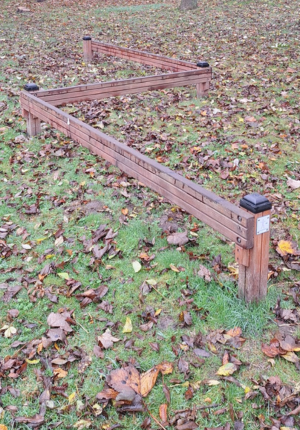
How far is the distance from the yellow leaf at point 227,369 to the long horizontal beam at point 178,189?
749mm

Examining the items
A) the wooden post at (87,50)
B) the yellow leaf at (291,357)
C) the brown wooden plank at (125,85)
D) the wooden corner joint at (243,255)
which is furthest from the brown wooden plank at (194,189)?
the wooden post at (87,50)

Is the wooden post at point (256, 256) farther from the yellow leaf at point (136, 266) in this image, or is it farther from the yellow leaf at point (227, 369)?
the yellow leaf at point (136, 266)

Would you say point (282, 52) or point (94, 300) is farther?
point (282, 52)

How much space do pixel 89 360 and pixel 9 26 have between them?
14.5 metres

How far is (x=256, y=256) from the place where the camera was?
2949 mm

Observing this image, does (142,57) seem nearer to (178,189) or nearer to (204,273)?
(178,189)

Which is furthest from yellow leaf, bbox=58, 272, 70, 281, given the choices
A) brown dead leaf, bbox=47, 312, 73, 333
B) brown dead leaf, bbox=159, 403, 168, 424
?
brown dead leaf, bbox=159, 403, 168, 424

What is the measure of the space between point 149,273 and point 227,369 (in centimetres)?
116

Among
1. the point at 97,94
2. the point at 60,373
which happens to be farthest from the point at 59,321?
the point at 97,94

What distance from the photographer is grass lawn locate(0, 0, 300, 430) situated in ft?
8.75

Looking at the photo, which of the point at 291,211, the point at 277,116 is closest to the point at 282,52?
the point at 277,116

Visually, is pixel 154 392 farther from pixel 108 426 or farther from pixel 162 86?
pixel 162 86

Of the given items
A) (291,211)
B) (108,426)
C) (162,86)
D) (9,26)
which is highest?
(9,26)

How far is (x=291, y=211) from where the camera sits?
178 inches
